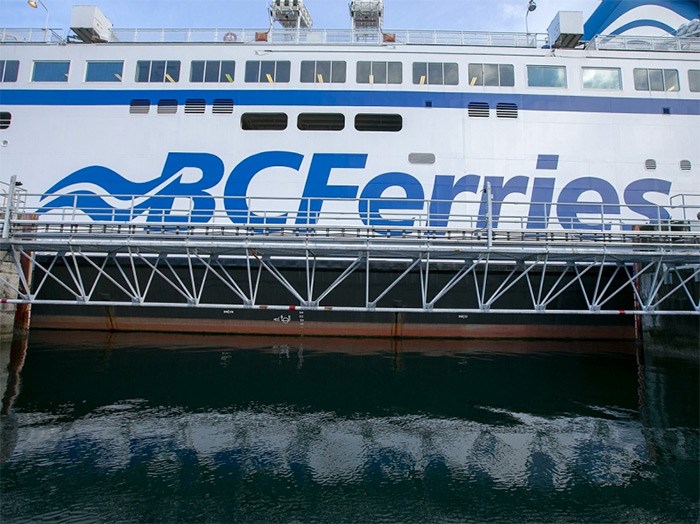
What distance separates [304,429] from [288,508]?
2572mm

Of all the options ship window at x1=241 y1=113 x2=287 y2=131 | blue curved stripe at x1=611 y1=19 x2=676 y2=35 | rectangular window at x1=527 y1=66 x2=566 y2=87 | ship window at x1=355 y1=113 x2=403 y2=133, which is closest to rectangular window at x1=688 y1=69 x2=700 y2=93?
rectangular window at x1=527 y1=66 x2=566 y2=87

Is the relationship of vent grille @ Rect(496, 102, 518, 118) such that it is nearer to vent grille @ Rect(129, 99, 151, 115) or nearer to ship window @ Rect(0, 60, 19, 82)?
vent grille @ Rect(129, 99, 151, 115)

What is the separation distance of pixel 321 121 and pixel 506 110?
23.2 ft

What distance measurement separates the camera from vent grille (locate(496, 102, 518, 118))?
53.4 ft

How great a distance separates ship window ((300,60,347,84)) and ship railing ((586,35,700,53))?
10089mm

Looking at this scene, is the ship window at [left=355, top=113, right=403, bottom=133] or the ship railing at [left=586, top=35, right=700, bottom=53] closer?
the ship window at [left=355, top=113, right=403, bottom=133]

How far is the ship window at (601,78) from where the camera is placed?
1645 centimetres

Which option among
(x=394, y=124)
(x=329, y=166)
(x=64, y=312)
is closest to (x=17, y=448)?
(x=64, y=312)

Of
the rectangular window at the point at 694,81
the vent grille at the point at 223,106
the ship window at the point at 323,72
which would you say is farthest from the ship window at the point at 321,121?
the rectangular window at the point at 694,81

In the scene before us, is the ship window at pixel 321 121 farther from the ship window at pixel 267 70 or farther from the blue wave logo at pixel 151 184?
the blue wave logo at pixel 151 184

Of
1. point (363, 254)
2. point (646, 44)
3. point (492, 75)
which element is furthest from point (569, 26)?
point (363, 254)

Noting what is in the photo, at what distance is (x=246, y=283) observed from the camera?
1508 cm

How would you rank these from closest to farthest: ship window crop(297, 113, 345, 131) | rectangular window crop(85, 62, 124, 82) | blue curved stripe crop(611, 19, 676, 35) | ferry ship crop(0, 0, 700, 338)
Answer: ferry ship crop(0, 0, 700, 338), ship window crop(297, 113, 345, 131), rectangular window crop(85, 62, 124, 82), blue curved stripe crop(611, 19, 676, 35)

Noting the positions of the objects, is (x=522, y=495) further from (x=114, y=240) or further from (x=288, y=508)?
(x=114, y=240)
